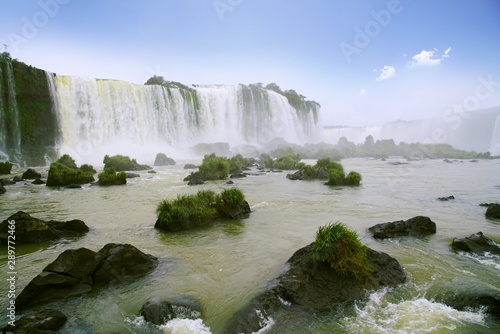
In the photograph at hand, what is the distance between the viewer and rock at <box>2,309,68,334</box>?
14.6ft

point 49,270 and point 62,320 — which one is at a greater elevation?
point 49,270

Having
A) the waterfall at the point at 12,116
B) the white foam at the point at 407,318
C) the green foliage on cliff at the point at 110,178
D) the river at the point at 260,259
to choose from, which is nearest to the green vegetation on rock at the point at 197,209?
the river at the point at 260,259

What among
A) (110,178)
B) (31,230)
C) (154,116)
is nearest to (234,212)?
(31,230)

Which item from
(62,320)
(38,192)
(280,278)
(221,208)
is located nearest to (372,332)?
(280,278)

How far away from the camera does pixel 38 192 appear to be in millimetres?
20297

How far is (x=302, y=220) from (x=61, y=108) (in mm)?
51368

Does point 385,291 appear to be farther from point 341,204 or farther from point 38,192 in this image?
point 38,192

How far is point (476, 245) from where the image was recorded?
27.5ft

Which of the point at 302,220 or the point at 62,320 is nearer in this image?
the point at 62,320

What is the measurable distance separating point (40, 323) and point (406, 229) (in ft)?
35.4

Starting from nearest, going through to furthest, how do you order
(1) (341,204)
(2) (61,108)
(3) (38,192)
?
(1) (341,204)
(3) (38,192)
(2) (61,108)

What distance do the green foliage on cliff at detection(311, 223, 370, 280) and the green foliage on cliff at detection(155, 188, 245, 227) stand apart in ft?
21.2

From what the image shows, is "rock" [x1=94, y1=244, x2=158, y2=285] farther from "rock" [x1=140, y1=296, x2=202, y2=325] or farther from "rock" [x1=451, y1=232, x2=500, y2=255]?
"rock" [x1=451, y1=232, x2=500, y2=255]

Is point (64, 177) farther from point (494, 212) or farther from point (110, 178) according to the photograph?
point (494, 212)
